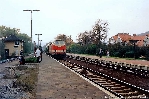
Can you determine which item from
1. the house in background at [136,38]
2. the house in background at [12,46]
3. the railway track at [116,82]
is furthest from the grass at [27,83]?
the house in background at [136,38]

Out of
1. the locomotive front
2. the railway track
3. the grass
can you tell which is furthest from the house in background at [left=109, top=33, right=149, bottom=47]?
the grass

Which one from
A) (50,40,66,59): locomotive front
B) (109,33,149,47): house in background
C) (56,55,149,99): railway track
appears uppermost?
(109,33,149,47): house in background

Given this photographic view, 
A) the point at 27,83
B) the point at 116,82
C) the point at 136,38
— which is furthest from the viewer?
the point at 136,38

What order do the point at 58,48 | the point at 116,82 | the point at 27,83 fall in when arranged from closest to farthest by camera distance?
1. the point at 27,83
2. the point at 116,82
3. the point at 58,48

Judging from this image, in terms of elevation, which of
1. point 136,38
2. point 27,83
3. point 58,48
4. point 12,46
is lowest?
point 27,83

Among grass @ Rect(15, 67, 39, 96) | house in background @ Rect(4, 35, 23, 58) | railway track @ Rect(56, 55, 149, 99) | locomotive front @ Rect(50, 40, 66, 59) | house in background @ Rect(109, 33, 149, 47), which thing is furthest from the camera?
house in background @ Rect(109, 33, 149, 47)

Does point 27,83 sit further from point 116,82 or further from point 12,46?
point 12,46

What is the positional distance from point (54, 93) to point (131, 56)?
32.2 meters

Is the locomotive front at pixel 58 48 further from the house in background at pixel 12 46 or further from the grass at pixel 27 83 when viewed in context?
the grass at pixel 27 83

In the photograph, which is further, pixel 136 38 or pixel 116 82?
pixel 136 38

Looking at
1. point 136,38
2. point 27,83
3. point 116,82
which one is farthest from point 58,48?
point 136,38

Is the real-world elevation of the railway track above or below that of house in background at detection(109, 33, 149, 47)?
below

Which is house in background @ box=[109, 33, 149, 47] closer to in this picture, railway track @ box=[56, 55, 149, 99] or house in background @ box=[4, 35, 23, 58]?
house in background @ box=[4, 35, 23, 58]

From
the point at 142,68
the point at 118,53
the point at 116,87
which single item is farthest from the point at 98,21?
the point at 116,87
